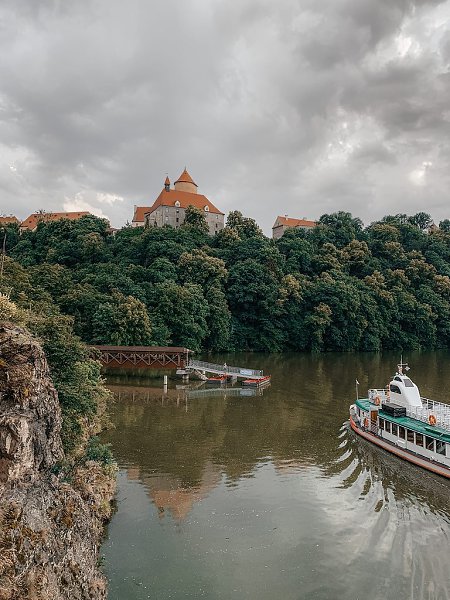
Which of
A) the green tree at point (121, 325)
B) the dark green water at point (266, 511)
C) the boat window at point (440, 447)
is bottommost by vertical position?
the dark green water at point (266, 511)

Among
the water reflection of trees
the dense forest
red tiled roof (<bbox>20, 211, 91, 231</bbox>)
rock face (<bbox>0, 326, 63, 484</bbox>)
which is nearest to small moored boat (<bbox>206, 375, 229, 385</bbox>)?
the water reflection of trees

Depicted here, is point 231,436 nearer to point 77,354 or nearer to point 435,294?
point 77,354

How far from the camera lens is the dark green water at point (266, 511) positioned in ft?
42.8

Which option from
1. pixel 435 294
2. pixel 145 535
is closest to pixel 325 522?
pixel 145 535

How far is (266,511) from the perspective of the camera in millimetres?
17406

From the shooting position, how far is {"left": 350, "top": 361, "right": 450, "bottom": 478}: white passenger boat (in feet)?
70.3

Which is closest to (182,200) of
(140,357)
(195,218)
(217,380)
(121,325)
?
(195,218)

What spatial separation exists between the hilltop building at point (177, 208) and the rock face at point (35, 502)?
7582cm

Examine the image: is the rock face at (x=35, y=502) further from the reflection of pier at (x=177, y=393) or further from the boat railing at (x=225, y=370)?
the boat railing at (x=225, y=370)

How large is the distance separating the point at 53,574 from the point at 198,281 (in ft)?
174

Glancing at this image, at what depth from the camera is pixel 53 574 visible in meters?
9.20

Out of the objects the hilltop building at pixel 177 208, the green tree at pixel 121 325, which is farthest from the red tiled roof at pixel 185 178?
the green tree at pixel 121 325

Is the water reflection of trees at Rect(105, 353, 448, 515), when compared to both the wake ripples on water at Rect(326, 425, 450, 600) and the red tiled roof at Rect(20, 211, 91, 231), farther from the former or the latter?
the red tiled roof at Rect(20, 211, 91, 231)

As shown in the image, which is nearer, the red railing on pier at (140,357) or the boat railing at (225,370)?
the boat railing at (225,370)
